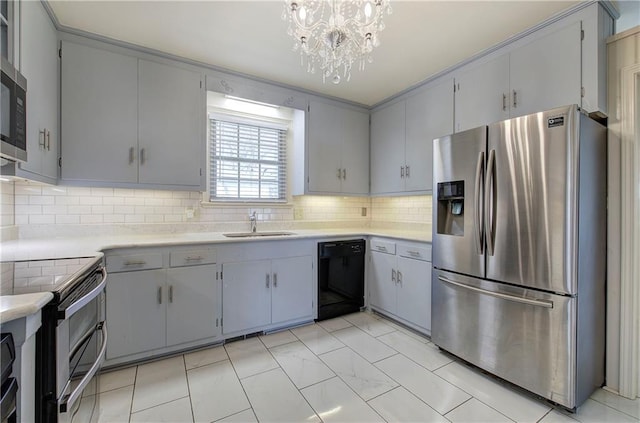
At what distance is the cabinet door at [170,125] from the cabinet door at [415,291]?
2.15 metres

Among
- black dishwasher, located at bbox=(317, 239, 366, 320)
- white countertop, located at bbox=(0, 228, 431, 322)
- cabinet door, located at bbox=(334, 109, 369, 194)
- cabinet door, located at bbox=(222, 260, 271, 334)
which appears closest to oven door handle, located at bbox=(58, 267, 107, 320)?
white countertop, located at bbox=(0, 228, 431, 322)

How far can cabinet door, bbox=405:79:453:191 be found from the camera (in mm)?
2781

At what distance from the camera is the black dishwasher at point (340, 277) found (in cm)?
297

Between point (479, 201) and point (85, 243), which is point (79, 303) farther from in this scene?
point (479, 201)

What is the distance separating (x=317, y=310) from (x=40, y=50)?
2.93 meters

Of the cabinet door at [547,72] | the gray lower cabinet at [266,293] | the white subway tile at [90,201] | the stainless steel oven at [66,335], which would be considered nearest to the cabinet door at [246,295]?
the gray lower cabinet at [266,293]

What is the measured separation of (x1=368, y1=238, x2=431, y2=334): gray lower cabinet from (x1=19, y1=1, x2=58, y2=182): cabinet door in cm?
284

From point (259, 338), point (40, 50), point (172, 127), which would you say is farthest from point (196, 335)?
point (40, 50)

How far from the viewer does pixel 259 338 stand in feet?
8.55

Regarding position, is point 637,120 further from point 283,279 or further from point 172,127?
point 172,127

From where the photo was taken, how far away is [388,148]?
346cm

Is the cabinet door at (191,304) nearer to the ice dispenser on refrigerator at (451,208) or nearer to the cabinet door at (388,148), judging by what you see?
the ice dispenser on refrigerator at (451,208)

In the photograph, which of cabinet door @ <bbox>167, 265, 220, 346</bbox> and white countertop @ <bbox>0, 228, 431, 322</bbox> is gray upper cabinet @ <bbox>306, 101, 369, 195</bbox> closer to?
white countertop @ <bbox>0, 228, 431, 322</bbox>

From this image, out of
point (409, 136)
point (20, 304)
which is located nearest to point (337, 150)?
point (409, 136)
